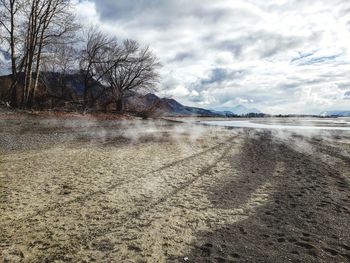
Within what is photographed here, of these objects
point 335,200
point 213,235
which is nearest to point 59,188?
point 213,235

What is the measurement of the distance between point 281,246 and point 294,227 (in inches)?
41.6

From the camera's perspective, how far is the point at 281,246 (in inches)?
241

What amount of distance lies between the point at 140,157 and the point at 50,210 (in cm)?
645

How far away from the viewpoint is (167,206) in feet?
26.8

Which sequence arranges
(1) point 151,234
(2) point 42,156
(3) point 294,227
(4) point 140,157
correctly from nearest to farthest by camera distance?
(1) point 151,234
(3) point 294,227
(2) point 42,156
(4) point 140,157

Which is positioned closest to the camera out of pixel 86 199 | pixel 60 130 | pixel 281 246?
pixel 281 246

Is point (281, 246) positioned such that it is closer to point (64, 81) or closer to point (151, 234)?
point (151, 234)

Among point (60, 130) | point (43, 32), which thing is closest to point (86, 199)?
point (60, 130)

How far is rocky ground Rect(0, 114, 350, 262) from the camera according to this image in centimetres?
593

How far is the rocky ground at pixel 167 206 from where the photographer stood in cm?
593

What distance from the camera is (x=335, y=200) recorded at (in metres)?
8.92

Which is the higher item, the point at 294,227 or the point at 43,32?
the point at 43,32

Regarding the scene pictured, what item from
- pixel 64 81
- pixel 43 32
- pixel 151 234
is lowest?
pixel 151 234

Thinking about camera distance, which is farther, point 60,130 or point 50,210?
point 60,130
